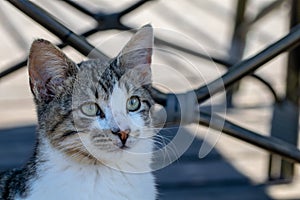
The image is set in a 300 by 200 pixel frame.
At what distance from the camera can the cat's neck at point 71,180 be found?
1686 mm

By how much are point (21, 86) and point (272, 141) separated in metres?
1.85

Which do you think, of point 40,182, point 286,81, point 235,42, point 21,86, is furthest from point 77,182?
point 21,86

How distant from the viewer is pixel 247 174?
106 inches

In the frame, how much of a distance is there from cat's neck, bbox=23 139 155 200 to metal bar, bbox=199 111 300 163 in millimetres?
245

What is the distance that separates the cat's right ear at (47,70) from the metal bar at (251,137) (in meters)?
0.34

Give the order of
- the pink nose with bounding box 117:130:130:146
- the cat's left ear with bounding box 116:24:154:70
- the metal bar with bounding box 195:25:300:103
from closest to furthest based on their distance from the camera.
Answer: the pink nose with bounding box 117:130:130:146 < the cat's left ear with bounding box 116:24:154:70 < the metal bar with bounding box 195:25:300:103

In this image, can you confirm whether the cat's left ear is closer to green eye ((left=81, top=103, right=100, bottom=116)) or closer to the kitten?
the kitten

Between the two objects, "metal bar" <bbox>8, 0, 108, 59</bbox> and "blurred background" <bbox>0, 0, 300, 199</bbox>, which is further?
"blurred background" <bbox>0, 0, 300, 199</bbox>

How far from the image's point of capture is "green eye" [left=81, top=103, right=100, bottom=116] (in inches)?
63.6

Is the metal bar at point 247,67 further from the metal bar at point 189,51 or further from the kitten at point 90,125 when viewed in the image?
the metal bar at point 189,51

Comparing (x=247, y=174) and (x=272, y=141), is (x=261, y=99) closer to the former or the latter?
(x=247, y=174)

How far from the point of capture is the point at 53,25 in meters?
1.75

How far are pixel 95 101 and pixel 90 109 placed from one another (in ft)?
0.06

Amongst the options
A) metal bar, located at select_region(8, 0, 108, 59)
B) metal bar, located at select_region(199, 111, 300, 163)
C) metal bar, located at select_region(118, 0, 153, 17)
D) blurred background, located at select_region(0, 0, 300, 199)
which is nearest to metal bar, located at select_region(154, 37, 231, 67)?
blurred background, located at select_region(0, 0, 300, 199)
